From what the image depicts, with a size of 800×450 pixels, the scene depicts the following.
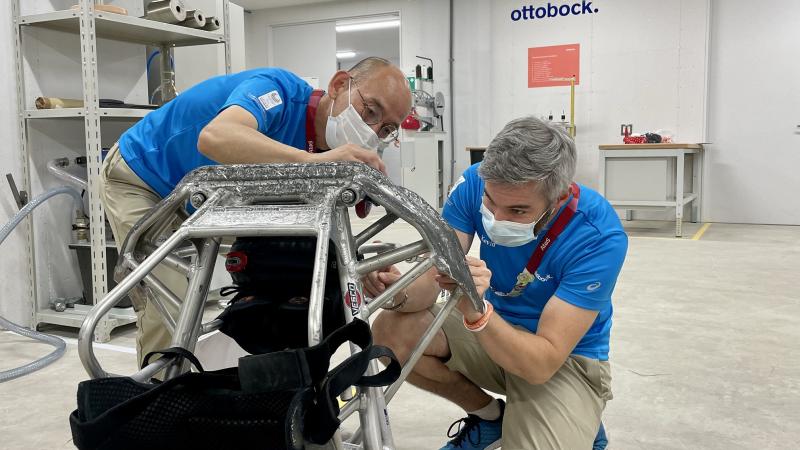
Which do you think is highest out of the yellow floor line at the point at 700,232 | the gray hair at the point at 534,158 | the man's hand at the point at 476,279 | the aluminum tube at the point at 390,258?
the gray hair at the point at 534,158

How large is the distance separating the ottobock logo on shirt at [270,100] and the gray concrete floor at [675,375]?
41.3 inches

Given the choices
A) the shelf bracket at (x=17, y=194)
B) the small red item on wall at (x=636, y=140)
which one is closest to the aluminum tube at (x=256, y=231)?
the shelf bracket at (x=17, y=194)

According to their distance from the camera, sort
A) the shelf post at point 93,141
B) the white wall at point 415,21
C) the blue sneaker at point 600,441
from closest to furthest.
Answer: the blue sneaker at point 600,441, the shelf post at point 93,141, the white wall at point 415,21

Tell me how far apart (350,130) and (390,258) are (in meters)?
0.70

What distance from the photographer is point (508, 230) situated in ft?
4.84

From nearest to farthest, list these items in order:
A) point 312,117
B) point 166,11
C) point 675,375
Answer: point 312,117 < point 675,375 < point 166,11

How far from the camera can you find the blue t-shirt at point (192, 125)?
1.71 metres

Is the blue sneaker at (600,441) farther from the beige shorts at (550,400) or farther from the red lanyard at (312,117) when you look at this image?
the red lanyard at (312,117)

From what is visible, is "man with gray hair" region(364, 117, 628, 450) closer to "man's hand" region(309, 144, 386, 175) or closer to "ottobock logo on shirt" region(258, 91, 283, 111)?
"man's hand" region(309, 144, 386, 175)

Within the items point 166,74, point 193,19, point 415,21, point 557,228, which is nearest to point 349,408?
point 557,228

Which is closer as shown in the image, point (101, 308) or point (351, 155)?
point (101, 308)

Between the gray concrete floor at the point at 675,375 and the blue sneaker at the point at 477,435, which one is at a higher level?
the blue sneaker at the point at 477,435

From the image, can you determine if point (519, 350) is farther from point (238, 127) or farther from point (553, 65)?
point (553, 65)

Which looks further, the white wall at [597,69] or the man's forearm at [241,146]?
the white wall at [597,69]
